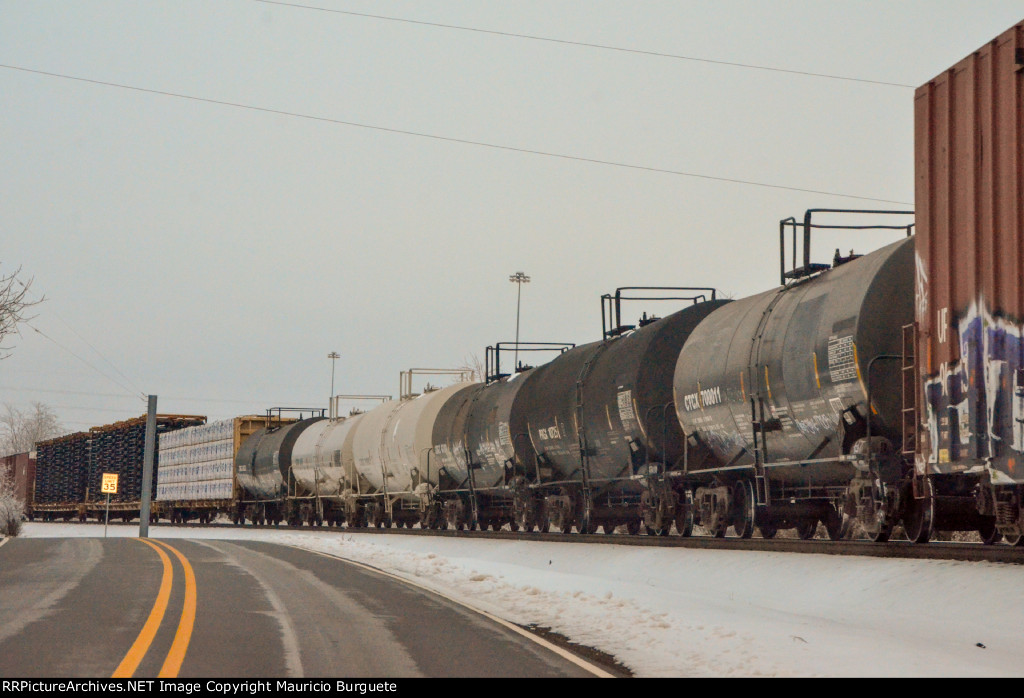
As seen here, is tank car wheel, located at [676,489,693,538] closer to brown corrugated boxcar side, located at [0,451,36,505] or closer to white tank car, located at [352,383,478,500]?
white tank car, located at [352,383,478,500]

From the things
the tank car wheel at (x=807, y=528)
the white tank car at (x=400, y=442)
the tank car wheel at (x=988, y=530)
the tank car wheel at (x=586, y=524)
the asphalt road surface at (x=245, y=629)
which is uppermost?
the white tank car at (x=400, y=442)

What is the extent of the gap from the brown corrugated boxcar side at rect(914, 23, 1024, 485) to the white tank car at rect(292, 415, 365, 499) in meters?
27.2

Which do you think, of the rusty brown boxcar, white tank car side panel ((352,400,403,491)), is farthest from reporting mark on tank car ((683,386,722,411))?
white tank car side panel ((352,400,403,491))

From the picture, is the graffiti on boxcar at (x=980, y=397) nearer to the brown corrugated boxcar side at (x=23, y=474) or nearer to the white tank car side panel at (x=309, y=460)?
the white tank car side panel at (x=309, y=460)

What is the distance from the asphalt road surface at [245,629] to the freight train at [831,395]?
16.7ft

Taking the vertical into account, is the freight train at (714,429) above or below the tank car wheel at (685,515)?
above

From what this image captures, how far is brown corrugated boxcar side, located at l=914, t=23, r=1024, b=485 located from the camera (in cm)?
1050

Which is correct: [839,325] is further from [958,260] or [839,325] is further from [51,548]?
[51,548]

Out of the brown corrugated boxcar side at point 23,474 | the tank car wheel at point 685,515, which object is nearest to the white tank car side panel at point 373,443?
the tank car wheel at point 685,515

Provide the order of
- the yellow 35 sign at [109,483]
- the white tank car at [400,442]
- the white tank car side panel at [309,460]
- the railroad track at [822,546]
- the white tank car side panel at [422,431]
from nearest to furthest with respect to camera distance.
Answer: the railroad track at [822,546] → the white tank car side panel at [422,431] → the white tank car at [400,442] → the white tank car side panel at [309,460] → the yellow 35 sign at [109,483]

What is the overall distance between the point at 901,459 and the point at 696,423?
4896 millimetres

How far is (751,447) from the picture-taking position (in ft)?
54.1

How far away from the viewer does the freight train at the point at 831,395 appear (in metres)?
10.9

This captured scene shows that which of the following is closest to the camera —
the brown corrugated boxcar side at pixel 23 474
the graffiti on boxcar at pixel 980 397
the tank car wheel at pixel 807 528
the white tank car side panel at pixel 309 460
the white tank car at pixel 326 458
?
the graffiti on boxcar at pixel 980 397
